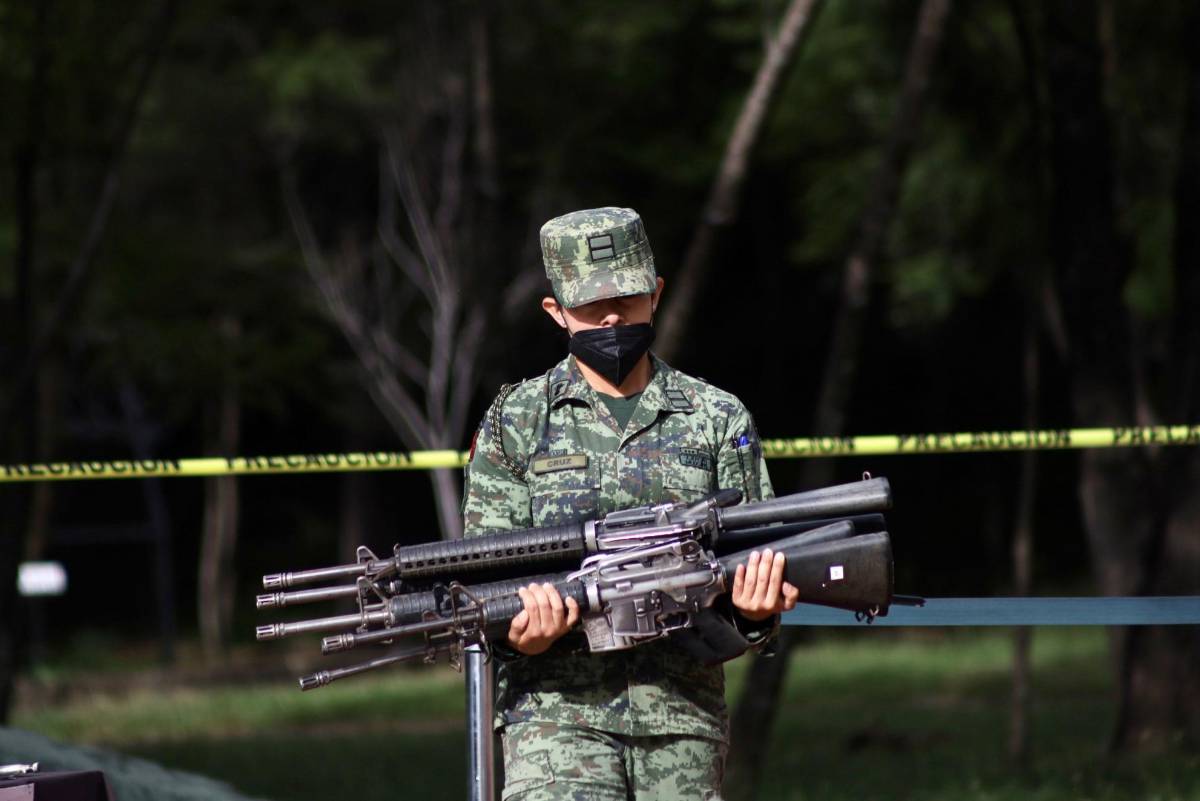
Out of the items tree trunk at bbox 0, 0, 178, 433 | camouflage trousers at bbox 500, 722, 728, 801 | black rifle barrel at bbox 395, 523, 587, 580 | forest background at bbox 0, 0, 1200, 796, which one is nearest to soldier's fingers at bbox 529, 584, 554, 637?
black rifle barrel at bbox 395, 523, 587, 580

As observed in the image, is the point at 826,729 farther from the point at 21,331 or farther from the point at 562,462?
the point at 562,462

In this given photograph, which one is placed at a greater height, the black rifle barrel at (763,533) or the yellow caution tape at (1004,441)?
the yellow caution tape at (1004,441)

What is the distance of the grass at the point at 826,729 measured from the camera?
25.3 ft

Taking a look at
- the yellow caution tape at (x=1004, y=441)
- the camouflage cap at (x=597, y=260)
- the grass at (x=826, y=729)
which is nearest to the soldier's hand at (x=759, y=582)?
Answer: the camouflage cap at (x=597, y=260)

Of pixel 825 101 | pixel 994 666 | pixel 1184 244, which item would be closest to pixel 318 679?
pixel 1184 244

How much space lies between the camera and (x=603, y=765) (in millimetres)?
3457

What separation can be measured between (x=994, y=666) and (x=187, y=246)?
9.67 metres

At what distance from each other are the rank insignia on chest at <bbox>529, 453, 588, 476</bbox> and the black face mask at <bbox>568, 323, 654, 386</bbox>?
180mm

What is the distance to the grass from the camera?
303 inches

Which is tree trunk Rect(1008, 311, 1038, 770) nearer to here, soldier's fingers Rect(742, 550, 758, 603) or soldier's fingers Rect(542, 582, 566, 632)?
soldier's fingers Rect(742, 550, 758, 603)

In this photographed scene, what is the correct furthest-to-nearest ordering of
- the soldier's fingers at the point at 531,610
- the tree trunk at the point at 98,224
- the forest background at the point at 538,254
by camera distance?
the tree trunk at the point at 98,224 < the forest background at the point at 538,254 < the soldier's fingers at the point at 531,610

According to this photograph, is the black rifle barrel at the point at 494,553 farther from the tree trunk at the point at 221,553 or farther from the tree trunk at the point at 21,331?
the tree trunk at the point at 221,553

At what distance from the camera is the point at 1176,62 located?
13.0 m

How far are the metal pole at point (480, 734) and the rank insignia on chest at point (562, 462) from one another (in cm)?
55
